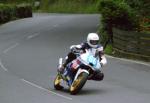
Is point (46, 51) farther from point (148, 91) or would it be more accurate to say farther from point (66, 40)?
point (148, 91)

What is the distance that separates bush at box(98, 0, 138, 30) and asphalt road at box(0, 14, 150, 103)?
2385 mm

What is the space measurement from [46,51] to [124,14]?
5191 mm

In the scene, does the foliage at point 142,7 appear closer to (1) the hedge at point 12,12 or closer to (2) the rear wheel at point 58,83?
(2) the rear wheel at point 58,83

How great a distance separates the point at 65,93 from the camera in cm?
1772

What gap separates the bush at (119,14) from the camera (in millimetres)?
30906

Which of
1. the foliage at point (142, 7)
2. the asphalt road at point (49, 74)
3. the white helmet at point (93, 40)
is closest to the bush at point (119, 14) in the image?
the asphalt road at point (49, 74)

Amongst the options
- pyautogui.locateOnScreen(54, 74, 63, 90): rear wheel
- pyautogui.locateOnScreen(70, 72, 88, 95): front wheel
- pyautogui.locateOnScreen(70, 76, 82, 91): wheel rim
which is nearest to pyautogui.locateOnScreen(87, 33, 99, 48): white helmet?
pyautogui.locateOnScreen(70, 72, 88, 95): front wheel

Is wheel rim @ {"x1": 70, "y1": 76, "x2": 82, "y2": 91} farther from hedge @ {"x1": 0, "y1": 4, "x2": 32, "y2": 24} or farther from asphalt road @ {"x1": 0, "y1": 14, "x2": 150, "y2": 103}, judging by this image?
hedge @ {"x1": 0, "y1": 4, "x2": 32, "y2": 24}

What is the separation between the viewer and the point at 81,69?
17250 mm

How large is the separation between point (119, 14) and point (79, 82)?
1469 cm

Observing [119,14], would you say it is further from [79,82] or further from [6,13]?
[6,13]

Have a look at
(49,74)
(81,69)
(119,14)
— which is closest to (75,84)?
(81,69)

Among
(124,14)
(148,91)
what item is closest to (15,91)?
(148,91)

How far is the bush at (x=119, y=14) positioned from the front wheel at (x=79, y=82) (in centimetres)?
1393
